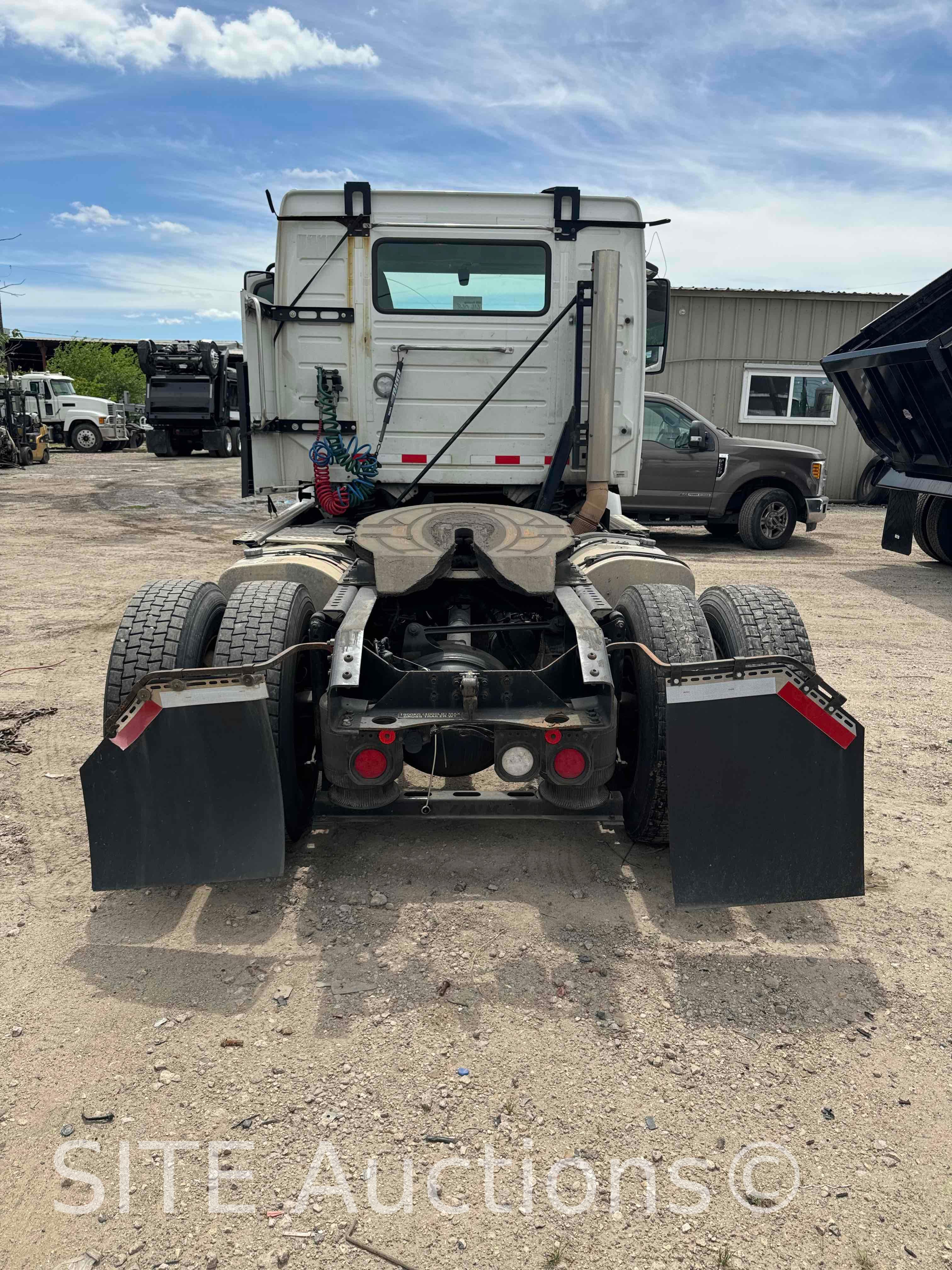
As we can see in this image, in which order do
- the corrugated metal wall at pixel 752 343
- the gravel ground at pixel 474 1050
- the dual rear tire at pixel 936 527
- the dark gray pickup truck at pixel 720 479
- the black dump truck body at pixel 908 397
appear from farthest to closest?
the corrugated metal wall at pixel 752 343, the dark gray pickup truck at pixel 720 479, the dual rear tire at pixel 936 527, the black dump truck body at pixel 908 397, the gravel ground at pixel 474 1050

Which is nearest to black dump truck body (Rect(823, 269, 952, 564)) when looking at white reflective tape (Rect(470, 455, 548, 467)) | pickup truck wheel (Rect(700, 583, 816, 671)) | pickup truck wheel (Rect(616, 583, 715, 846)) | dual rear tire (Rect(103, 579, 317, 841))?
white reflective tape (Rect(470, 455, 548, 467))

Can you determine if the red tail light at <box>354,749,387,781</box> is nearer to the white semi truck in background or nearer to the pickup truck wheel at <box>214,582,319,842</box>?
the pickup truck wheel at <box>214,582,319,842</box>

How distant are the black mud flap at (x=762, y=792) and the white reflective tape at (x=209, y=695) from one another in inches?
50.2

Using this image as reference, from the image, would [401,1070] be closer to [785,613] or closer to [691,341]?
[785,613]

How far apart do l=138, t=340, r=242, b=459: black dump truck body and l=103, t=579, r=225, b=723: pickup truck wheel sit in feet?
64.3

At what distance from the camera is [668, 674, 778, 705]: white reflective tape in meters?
2.72

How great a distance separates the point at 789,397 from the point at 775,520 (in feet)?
21.7

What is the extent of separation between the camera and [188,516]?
14.7 metres

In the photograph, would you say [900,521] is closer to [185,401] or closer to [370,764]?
[370,764]

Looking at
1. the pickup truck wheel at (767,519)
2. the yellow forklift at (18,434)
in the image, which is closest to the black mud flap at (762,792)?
the pickup truck wheel at (767,519)

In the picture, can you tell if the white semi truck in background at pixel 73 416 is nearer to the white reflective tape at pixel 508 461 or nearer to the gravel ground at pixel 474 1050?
the white reflective tape at pixel 508 461

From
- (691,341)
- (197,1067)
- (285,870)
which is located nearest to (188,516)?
(691,341)

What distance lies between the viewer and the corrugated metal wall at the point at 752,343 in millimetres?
16547

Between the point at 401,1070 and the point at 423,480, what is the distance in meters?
3.44
